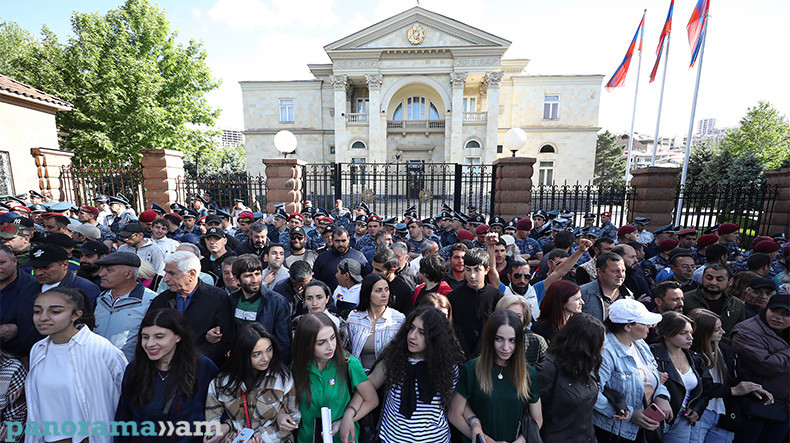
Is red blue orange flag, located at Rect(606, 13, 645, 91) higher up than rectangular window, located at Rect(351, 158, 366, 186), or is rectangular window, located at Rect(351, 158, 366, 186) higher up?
red blue orange flag, located at Rect(606, 13, 645, 91)

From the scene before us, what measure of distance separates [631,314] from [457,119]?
27.0 metres

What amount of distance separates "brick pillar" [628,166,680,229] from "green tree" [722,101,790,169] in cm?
2987

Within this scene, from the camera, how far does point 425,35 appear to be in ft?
89.8

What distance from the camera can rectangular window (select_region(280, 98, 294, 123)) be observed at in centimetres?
3222

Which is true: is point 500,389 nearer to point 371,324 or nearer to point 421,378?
point 421,378

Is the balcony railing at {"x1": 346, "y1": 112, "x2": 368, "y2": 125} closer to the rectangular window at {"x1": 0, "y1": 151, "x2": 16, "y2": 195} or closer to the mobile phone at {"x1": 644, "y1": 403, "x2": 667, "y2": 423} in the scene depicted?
the rectangular window at {"x1": 0, "y1": 151, "x2": 16, "y2": 195}

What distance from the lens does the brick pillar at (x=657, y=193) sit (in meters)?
9.60

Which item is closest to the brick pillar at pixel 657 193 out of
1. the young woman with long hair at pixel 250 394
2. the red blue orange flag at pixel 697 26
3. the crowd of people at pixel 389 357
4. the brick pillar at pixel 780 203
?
the brick pillar at pixel 780 203

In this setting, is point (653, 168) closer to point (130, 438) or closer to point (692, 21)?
point (692, 21)

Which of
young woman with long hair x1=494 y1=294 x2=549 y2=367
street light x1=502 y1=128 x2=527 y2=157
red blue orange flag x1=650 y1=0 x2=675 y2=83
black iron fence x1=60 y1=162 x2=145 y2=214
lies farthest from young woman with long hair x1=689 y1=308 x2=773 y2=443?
red blue orange flag x1=650 y1=0 x2=675 y2=83

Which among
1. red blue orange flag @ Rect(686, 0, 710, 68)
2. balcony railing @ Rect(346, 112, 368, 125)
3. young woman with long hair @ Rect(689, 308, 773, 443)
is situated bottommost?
young woman with long hair @ Rect(689, 308, 773, 443)

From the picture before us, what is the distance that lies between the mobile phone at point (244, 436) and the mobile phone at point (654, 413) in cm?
319

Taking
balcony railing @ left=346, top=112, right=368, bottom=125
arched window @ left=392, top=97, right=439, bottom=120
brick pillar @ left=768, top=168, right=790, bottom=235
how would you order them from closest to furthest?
brick pillar @ left=768, top=168, right=790, bottom=235, balcony railing @ left=346, top=112, right=368, bottom=125, arched window @ left=392, top=97, right=439, bottom=120

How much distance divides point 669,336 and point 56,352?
5.05 metres
